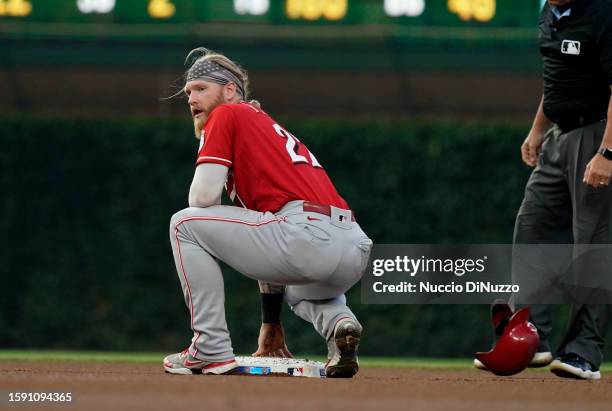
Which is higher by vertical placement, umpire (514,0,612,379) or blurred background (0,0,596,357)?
umpire (514,0,612,379)

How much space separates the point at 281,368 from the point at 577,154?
5.69ft

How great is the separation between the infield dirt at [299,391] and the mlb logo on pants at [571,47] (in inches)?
60.5

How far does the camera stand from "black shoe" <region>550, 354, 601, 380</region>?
562cm

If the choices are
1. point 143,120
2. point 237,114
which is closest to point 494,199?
point 143,120

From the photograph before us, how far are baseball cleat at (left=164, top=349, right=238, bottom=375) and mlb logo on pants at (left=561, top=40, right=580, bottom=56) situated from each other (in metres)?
2.13

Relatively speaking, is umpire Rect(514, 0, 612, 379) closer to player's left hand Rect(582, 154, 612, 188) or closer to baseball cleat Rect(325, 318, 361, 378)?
player's left hand Rect(582, 154, 612, 188)

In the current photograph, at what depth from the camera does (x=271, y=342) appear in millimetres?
5730

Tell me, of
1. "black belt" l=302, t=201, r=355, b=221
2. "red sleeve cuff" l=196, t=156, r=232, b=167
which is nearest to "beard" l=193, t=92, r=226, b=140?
"red sleeve cuff" l=196, t=156, r=232, b=167

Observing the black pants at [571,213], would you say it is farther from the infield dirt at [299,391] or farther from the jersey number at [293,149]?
the jersey number at [293,149]

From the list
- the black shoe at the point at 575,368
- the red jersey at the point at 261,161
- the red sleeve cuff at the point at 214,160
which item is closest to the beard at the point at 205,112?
the red jersey at the point at 261,161

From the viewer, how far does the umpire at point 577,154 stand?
18.2 feet

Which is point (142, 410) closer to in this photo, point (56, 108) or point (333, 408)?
point (333, 408)

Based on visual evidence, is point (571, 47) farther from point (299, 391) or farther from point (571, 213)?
point (299, 391)

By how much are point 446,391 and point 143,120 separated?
18.9 feet
